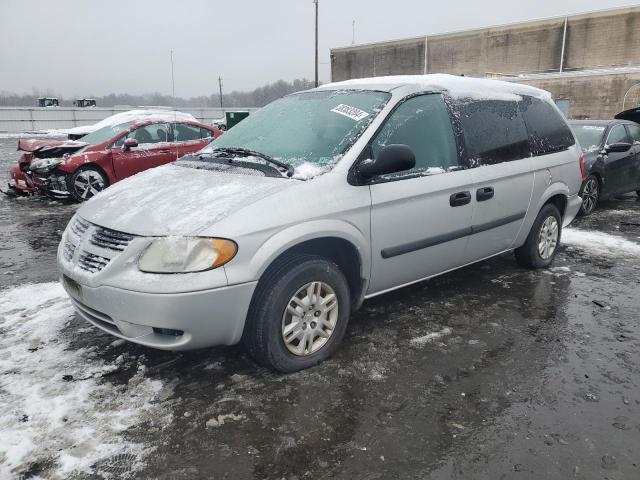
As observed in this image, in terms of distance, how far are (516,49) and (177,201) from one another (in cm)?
4456

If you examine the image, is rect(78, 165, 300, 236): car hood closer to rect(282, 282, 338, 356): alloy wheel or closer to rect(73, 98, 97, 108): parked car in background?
rect(282, 282, 338, 356): alloy wheel

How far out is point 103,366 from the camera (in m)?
3.09

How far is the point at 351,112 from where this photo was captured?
346 centimetres

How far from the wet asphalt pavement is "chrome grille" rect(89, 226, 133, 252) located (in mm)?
830

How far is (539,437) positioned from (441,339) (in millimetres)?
1125

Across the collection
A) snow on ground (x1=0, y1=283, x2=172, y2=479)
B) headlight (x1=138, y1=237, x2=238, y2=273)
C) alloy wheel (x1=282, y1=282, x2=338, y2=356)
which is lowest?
A: snow on ground (x1=0, y1=283, x2=172, y2=479)

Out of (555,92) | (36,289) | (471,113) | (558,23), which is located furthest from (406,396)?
(558,23)

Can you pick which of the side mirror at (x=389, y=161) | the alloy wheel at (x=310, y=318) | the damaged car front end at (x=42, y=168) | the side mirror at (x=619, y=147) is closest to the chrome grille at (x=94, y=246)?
the alloy wheel at (x=310, y=318)

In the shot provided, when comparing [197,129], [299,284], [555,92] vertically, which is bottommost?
[299,284]

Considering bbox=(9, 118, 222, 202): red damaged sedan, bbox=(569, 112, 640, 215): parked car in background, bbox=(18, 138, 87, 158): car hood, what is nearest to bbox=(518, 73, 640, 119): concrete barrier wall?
bbox=(569, 112, 640, 215): parked car in background

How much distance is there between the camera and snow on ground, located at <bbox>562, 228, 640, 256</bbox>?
19.3 ft

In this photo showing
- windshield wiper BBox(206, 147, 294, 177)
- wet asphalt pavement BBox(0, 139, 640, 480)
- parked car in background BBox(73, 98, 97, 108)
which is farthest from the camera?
parked car in background BBox(73, 98, 97, 108)

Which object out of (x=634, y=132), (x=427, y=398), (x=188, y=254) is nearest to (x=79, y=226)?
(x=188, y=254)

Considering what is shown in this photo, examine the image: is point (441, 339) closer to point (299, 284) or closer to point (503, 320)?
point (503, 320)
